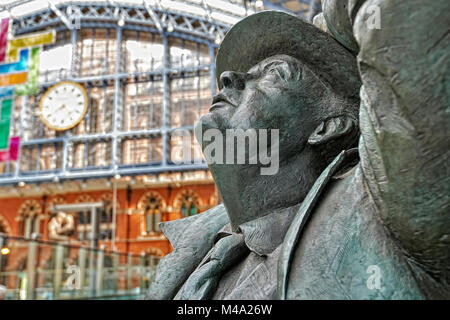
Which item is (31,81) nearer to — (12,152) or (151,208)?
(12,152)

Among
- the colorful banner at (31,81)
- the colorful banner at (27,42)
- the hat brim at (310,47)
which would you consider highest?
the colorful banner at (27,42)

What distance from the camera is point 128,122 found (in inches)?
679

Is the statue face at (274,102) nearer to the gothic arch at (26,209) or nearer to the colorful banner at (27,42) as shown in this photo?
the colorful banner at (27,42)

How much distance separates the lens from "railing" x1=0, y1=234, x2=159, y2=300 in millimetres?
5547

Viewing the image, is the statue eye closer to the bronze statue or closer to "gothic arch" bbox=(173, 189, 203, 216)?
the bronze statue

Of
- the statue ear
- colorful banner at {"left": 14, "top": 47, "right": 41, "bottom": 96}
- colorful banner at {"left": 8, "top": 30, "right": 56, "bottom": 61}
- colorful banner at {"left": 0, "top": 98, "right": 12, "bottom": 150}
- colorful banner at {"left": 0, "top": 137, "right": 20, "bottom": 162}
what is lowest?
the statue ear

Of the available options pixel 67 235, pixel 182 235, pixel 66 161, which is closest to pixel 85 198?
pixel 67 235

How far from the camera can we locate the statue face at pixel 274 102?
1.07m

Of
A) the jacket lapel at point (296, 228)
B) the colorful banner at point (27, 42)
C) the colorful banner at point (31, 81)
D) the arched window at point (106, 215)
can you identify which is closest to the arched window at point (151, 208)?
the arched window at point (106, 215)

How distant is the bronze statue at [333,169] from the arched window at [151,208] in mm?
17465

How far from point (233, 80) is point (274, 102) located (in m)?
0.11

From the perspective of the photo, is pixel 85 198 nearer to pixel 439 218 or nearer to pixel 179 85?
pixel 179 85

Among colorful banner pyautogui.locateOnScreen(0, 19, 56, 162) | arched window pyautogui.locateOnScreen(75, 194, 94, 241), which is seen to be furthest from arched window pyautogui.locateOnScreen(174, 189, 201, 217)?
colorful banner pyautogui.locateOnScreen(0, 19, 56, 162)

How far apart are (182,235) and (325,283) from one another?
0.55 m
